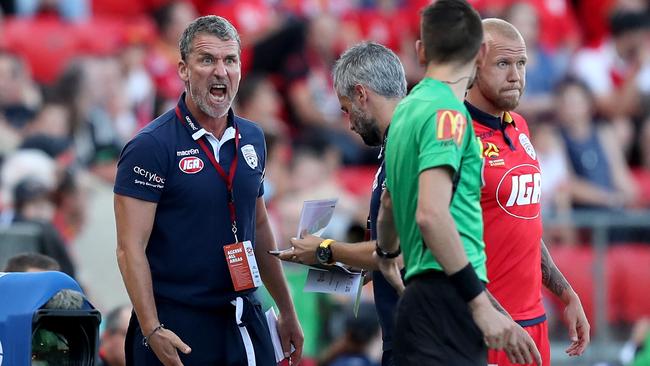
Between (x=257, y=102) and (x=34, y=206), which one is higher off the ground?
(x=257, y=102)

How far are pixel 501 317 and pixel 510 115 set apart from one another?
1594 millimetres

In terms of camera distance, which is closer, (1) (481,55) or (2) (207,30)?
(1) (481,55)

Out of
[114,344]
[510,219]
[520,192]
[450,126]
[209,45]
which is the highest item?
[209,45]

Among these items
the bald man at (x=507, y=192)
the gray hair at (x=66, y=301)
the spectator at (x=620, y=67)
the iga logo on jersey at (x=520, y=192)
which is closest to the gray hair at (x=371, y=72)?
the bald man at (x=507, y=192)

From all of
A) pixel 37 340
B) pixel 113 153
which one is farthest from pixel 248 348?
pixel 113 153

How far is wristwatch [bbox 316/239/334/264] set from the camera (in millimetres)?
5816

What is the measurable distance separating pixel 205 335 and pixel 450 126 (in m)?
1.72

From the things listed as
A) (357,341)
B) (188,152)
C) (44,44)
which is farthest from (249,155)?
→ (44,44)

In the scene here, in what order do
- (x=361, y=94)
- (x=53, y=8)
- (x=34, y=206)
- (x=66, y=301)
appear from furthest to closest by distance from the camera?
(x=53, y=8)
(x=34, y=206)
(x=361, y=94)
(x=66, y=301)

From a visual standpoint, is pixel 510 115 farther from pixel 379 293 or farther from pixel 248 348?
pixel 248 348

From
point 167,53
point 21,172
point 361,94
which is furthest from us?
point 167,53

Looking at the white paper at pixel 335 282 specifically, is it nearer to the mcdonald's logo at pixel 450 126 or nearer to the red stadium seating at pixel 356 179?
the mcdonald's logo at pixel 450 126

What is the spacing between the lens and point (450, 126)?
4.79m

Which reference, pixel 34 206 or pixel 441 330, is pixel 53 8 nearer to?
pixel 34 206
